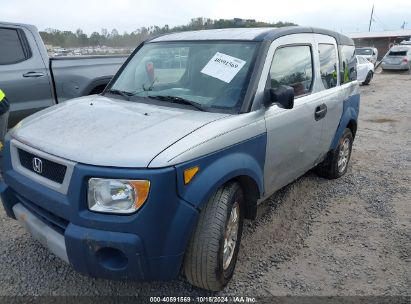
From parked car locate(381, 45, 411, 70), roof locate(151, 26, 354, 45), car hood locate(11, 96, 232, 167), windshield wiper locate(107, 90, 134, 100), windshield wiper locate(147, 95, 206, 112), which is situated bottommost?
parked car locate(381, 45, 411, 70)

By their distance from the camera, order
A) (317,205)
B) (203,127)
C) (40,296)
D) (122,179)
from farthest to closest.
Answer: (317,205) → (40,296) → (203,127) → (122,179)

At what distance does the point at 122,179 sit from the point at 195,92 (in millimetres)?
1250

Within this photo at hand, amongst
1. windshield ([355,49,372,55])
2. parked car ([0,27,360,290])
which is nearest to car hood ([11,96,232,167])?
parked car ([0,27,360,290])

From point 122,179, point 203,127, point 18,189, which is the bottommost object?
point 18,189

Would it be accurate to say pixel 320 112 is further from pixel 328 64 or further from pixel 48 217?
pixel 48 217

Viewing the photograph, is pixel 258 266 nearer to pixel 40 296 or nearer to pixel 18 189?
pixel 40 296

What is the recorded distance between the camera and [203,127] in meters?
2.53

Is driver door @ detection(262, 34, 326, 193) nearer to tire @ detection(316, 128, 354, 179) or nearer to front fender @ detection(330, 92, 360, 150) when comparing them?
front fender @ detection(330, 92, 360, 150)

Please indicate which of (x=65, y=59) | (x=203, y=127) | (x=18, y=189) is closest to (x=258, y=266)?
(x=203, y=127)

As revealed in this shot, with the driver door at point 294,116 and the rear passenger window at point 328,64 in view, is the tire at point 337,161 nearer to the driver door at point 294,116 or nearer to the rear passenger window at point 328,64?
the driver door at point 294,116

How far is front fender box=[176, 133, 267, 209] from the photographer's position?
228cm

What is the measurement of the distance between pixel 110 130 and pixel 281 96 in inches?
→ 51.0

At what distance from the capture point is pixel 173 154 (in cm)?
221

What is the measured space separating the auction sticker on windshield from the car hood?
43 cm
